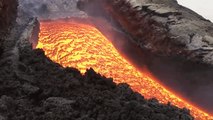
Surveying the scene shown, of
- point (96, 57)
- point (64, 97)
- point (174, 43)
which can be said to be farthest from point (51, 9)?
point (64, 97)

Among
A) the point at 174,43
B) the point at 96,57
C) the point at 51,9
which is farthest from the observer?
the point at 51,9

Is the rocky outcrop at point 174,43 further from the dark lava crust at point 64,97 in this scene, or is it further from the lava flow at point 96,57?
the dark lava crust at point 64,97

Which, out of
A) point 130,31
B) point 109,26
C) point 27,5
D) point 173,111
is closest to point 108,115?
point 173,111

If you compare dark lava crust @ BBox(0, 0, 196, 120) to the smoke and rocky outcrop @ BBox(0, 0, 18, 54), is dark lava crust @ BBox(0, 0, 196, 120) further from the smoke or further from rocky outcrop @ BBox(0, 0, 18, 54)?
the smoke

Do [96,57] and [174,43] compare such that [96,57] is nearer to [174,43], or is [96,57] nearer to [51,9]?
[174,43]

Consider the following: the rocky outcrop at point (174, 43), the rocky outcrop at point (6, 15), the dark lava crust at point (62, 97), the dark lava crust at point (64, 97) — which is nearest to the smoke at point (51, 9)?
the rocky outcrop at point (174, 43)

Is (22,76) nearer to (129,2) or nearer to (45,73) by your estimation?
(45,73)
